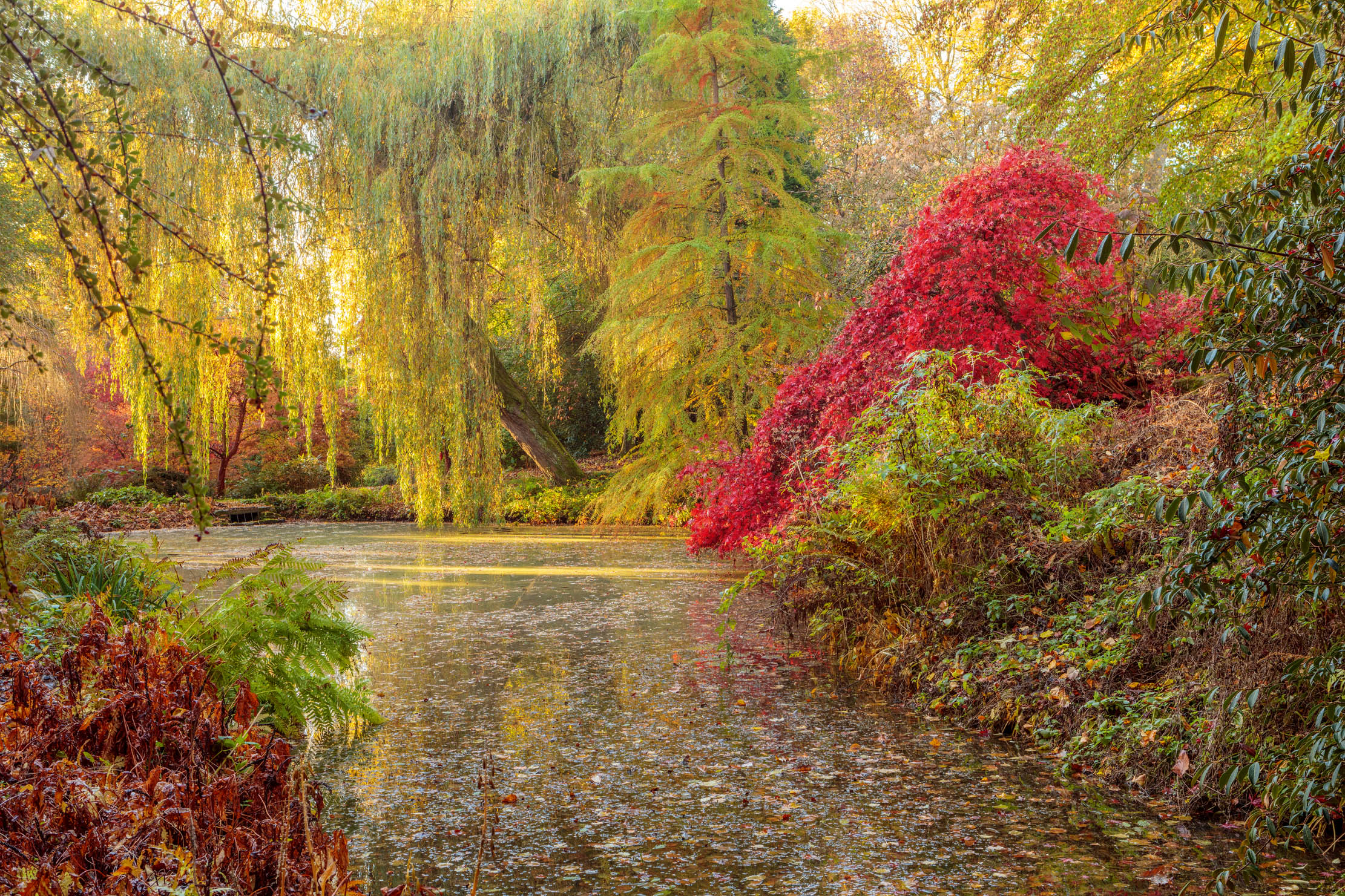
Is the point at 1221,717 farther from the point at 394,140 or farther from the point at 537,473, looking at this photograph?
the point at 537,473

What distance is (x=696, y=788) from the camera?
153 inches

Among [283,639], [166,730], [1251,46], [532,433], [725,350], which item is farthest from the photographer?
[532,433]

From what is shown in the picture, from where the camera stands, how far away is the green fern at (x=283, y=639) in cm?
425

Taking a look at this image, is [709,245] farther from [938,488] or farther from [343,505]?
[343,505]

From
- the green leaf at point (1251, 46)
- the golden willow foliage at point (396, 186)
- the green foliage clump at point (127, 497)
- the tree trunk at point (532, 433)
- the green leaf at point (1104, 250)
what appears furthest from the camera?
Answer: the green foliage clump at point (127, 497)

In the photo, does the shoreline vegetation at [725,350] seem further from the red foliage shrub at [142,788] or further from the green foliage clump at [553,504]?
the green foliage clump at [553,504]

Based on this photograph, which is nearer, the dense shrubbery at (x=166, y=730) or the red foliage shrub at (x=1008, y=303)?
the dense shrubbery at (x=166, y=730)

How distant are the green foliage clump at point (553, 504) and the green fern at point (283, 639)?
12.0 metres

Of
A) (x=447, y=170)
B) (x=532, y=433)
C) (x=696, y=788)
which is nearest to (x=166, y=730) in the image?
(x=696, y=788)

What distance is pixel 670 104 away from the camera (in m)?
13.3

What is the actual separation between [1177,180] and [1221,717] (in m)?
7.30

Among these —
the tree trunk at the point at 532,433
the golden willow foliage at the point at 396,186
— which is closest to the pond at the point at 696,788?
the golden willow foliage at the point at 396,186

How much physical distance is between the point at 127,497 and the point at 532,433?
8.86 metres

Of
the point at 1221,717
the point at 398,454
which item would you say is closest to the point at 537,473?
the point at 398,454
